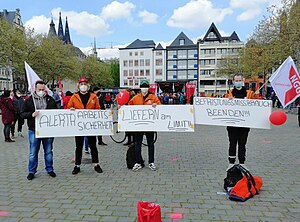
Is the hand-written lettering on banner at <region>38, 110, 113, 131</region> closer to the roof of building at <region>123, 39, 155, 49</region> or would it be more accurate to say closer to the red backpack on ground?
the red backpack on ground

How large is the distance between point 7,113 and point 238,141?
343 inches

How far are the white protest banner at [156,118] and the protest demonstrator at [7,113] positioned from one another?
243 inches

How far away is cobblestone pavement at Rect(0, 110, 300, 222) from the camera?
12.7 feet

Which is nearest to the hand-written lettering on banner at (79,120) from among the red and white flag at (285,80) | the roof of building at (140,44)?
the red and white flag at (285,80)

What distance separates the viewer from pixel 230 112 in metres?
5.79

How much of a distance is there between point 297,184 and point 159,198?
2.71 metres

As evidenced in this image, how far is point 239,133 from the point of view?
561 centimetres

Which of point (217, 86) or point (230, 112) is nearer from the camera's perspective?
point (230, 112)

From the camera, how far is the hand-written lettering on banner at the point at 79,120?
567cm

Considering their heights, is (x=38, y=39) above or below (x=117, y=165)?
above

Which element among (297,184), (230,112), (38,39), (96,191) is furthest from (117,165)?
(38,39)

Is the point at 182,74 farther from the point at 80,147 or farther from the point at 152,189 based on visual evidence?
the point at 152,189

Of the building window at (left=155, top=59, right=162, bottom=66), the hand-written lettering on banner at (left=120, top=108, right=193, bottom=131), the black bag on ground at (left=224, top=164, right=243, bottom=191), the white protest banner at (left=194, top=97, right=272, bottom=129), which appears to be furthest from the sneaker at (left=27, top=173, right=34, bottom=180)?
the building window at (left=155, top=59, right=162, bottom=66)

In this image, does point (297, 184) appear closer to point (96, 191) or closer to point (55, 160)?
point (96, 191)
